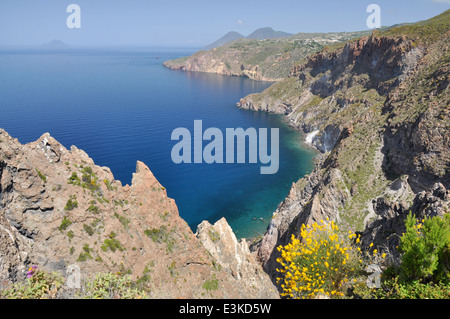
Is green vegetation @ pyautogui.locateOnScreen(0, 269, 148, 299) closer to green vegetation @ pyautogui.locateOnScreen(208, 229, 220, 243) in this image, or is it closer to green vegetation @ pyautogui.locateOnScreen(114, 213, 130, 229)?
green vegetation @ pyautogui.locateOnScreen(114, 213, 130, 229)

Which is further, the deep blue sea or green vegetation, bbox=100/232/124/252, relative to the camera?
the deep blue sea

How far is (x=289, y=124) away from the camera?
172 meters

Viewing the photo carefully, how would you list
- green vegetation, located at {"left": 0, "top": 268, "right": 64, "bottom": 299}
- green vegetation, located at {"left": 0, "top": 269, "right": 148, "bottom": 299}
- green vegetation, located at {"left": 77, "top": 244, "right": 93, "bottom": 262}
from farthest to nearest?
green vegetation, located at {"left": 77, "top": 244, "right": 93, "bottom": 262}, green vegetation, located at {"left": 0, "top": 269, "right": 148, "bottom": 299}, green vegetation, located at {"left": 0, "top": 268, "right": 64, "bottom": 299}

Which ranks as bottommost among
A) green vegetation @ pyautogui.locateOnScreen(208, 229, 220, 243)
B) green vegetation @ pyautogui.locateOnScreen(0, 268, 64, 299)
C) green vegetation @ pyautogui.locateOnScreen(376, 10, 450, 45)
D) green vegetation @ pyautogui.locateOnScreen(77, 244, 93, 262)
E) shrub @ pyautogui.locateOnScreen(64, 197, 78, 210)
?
green vegetation @ pyautogui.locateOnScreen(208, 229, 220, 243)

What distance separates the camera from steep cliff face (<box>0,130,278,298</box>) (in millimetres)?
22594

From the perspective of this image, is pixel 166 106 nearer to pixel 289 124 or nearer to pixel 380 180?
pixel 289 124

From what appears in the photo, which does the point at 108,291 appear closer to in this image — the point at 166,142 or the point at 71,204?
the point at 71,204

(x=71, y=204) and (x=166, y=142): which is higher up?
(x=71, y=204)

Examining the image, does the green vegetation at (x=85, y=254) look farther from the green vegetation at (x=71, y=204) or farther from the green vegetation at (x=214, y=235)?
the green vegetation at (x=214, y=235)

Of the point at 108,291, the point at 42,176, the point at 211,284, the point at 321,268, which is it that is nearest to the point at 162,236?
the point at 211,284

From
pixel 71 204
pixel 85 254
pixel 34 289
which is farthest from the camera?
pixel 71 204

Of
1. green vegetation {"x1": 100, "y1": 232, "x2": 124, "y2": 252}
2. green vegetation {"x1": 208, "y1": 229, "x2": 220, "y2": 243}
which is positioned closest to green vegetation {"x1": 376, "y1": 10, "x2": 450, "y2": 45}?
green vegetation {"x1": 208, "y1": 229, "x2": 220, "y2": 243}

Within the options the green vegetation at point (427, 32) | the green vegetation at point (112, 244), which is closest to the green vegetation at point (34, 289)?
the green vegetation at point (112, 244)

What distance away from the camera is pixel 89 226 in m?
25.5
